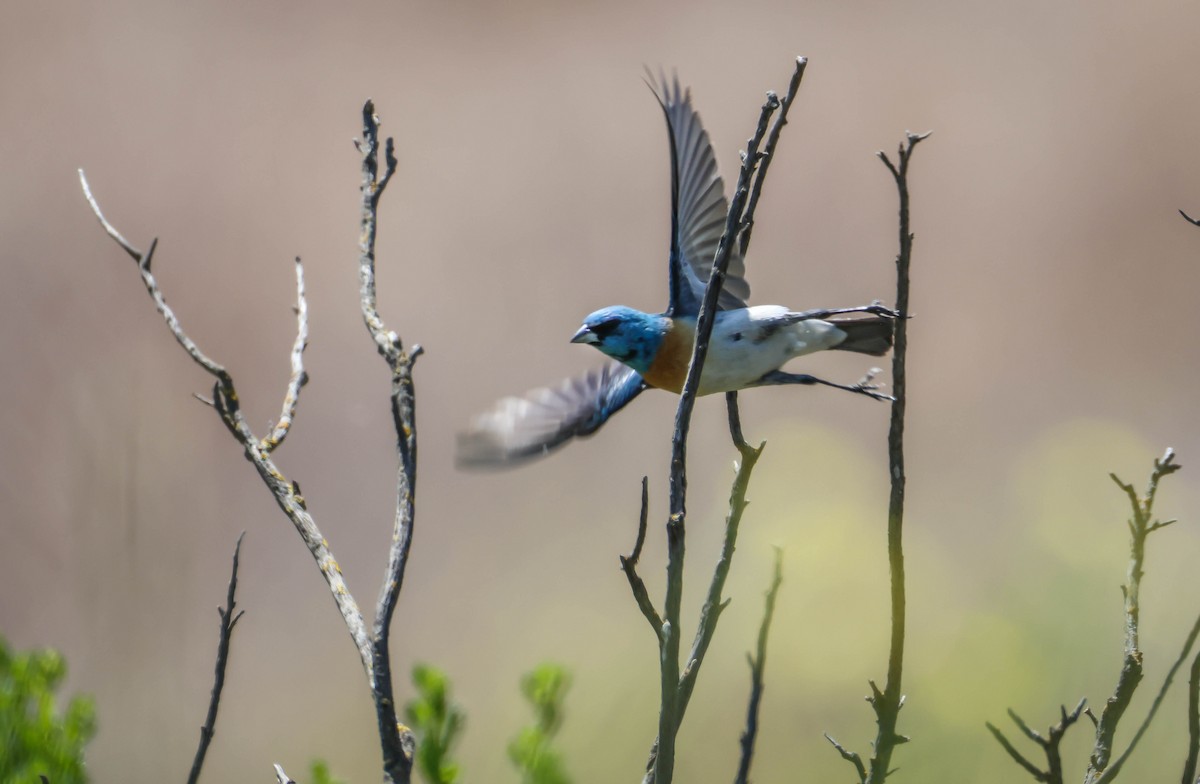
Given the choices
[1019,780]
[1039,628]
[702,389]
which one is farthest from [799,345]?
[1019,780]

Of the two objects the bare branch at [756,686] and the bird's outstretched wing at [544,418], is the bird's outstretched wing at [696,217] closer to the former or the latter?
the bird's outstretched wing at [544,418]

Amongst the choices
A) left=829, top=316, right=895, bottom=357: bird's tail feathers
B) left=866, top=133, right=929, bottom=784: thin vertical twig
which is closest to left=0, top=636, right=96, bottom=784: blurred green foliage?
left=866, top=133, right=929, bottom=784: thin vertical twig

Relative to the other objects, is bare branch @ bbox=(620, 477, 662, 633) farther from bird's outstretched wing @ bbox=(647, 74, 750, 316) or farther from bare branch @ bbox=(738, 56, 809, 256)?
bird's outstretched wing @ bbox=(647, 74, 750, 316)

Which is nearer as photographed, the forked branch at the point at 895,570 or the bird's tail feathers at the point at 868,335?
the forked branch at the point at 895,570

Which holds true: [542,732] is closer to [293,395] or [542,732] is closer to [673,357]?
[293,395]

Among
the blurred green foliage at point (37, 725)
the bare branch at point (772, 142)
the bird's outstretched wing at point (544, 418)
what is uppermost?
the bird's outstretched wing at point (544, 418)

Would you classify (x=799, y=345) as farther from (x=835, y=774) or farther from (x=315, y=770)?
(x=835, y=774)

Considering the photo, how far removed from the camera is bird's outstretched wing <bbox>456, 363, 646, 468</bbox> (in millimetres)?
1326

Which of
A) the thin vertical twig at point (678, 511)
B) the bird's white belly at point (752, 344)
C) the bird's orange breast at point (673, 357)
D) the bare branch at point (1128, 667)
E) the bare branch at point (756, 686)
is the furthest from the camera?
the bird's orange breast at point (673, 357)

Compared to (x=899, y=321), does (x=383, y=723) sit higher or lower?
lower

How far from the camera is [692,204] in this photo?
1453 millimetres

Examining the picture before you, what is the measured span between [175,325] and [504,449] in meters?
0.58

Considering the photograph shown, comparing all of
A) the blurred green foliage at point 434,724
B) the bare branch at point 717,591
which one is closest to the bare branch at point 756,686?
the bare branch at point 717,591

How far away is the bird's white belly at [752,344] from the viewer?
4.02ft
